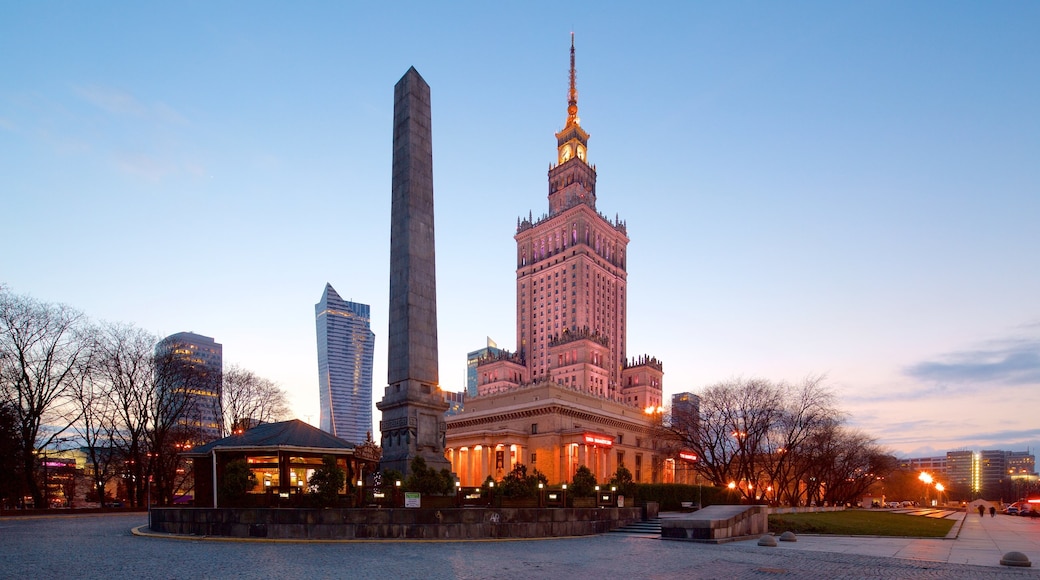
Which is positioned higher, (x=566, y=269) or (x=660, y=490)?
(x=566, y=269)

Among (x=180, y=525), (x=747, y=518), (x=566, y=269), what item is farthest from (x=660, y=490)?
(x=566, y=269)

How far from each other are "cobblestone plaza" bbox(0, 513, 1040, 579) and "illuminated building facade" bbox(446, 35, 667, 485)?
70.5 m

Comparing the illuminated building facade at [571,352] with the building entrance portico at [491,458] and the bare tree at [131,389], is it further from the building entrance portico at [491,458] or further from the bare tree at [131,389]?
the bare tree at [131,389]

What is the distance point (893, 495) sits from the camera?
522 feet

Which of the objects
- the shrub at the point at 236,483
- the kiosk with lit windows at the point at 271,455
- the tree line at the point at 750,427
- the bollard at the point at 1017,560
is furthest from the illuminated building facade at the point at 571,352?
the bollard at the point at 1017,560

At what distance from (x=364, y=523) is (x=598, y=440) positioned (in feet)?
223

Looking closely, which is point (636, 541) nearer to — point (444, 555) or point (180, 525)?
point (444, 555)

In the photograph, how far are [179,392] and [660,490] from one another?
45.3m

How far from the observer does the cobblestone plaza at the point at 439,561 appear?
1460 centimetres

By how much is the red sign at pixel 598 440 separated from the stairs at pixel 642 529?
53.9 m

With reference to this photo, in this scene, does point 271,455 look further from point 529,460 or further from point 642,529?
point 529,460

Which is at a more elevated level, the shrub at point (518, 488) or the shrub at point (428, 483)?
the shrub at point (428, 483)

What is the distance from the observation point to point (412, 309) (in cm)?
3450

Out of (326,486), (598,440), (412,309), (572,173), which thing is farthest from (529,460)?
(572,173)
